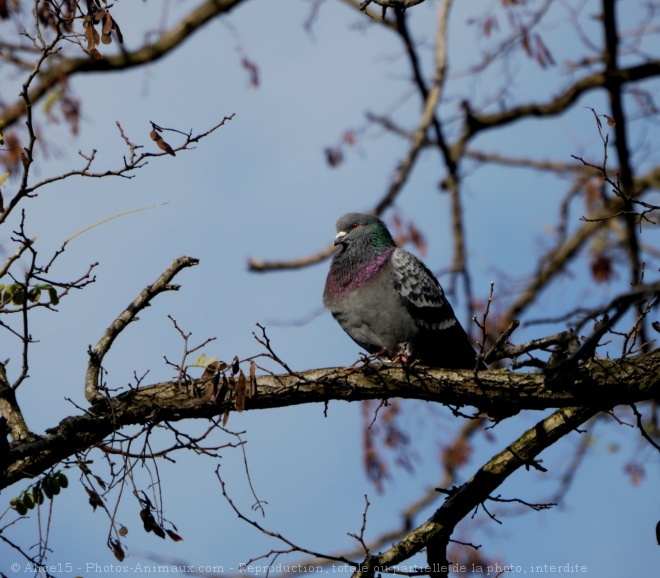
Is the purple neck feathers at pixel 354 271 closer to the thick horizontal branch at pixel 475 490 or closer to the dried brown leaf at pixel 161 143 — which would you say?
the thick horizontal branch at pixel 475 490

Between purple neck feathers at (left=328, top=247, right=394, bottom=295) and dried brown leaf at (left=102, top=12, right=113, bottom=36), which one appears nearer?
dried brown leaf at (left=102, top=12, right=113, bottom=36)

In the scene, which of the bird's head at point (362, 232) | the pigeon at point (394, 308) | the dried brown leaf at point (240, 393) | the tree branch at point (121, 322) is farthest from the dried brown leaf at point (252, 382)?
the bird's head at point (362, 232)

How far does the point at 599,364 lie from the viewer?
3.94 metres

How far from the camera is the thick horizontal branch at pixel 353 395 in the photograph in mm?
3943

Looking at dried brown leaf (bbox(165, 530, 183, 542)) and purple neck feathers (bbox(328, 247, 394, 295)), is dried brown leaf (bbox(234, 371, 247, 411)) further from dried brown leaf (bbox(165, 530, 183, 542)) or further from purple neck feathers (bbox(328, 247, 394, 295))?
purple neck feathers (bbox(328, 247, 394, 295))

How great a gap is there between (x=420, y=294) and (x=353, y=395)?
1284mm

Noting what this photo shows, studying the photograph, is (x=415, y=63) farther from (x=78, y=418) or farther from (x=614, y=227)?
(x=78, y=418)

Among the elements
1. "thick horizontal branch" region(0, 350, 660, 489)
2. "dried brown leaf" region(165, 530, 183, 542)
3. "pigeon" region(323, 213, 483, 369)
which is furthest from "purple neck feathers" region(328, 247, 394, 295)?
"dried brown leaf" region(165, 530, 183, 542)

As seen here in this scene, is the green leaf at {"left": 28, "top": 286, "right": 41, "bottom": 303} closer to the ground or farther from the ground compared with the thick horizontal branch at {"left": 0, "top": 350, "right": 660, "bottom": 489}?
farther from the ground

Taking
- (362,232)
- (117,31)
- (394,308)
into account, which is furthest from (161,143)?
(362,232)

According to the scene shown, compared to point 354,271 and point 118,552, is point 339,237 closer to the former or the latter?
point 354,271

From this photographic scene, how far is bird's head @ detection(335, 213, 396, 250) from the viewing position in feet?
18.9

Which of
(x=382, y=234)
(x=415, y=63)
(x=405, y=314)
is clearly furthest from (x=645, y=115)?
(x=405, y=314)

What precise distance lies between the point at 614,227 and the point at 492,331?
1.90m
